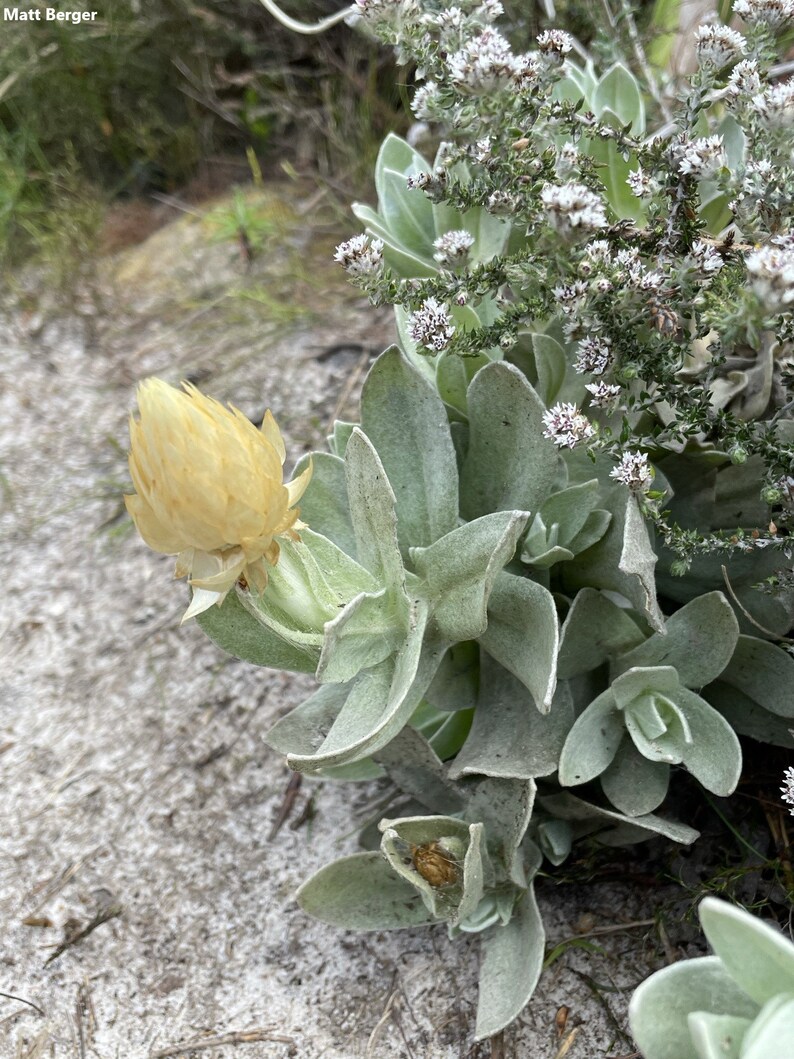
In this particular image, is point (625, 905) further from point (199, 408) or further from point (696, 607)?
point (199, 408)

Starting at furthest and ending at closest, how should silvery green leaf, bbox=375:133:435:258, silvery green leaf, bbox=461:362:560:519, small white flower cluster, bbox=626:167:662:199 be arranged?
silvery green leaf, bbox=375:133:435:258, silvery green leaf, bbox=461:362:560:519, small white flower cluster, bbox=626:167:662:199

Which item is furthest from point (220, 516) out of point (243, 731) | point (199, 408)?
point (243, 731)

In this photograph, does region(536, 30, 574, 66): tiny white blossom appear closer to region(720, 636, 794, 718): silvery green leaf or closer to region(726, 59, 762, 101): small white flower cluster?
region(726, 59, 762, 101): small white flower cluster

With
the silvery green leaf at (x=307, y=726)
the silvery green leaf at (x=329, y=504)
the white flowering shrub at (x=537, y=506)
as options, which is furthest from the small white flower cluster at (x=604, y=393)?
the silvery green leaf at (x=307, y=726)

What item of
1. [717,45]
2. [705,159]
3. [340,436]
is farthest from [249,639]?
[717,45]

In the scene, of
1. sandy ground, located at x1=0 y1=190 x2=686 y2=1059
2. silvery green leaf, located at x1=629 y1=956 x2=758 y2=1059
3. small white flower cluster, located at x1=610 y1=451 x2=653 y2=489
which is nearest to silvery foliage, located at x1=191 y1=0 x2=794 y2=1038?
small white flower cluster, located at x1=610 y1=451 x2=653 y2=489
